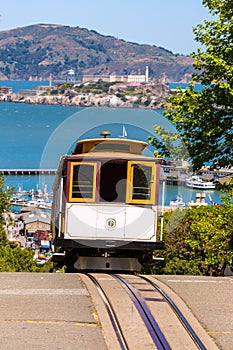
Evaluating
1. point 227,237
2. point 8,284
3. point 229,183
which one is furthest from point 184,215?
point 8,284

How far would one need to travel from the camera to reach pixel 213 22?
24109 mm

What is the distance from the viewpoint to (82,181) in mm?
18203

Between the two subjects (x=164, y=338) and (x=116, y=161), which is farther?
(x=116, y=161)

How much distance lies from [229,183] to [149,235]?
624 centimetres

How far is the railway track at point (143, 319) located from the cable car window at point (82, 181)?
4.54m

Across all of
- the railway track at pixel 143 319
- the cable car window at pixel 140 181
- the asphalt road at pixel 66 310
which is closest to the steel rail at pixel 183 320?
the railway track at pixel 143 319

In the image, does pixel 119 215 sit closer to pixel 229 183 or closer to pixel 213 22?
pixel 229 183

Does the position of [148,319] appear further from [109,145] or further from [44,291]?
[109,145]

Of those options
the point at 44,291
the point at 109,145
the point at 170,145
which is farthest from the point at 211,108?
the point at 44,291

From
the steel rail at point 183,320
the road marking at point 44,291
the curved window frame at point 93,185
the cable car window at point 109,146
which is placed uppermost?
the cable car window at point 109,146

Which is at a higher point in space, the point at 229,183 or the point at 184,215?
the point at 229,183

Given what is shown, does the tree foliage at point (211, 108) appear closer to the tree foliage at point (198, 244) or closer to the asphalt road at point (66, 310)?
the tree foliage at point (198, 244)

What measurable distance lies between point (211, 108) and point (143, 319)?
44.4 feet

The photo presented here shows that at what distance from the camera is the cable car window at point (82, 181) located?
18.1 meters
